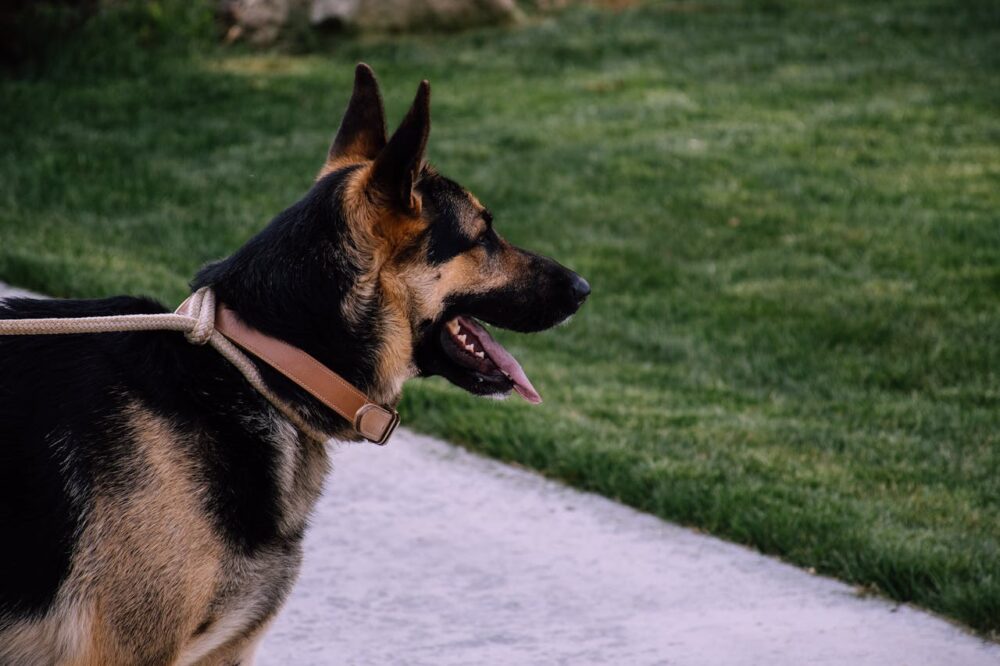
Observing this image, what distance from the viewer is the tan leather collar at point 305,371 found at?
3.12 meters

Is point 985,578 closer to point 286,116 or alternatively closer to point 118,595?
point 118,595

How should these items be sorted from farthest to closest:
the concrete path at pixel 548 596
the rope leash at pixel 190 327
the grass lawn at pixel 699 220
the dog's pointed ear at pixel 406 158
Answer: the grass lawn at pixel 699 220
the concrete path at pixel 548 596
the dog's pointed ear at pixel 406 158
the rope leash at pixel 190 327

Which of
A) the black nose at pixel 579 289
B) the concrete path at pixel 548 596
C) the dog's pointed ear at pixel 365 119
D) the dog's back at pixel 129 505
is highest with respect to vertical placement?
the dog's pointed ear at pixel 365 119

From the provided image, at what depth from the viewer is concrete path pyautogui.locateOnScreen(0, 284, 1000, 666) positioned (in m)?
4.01

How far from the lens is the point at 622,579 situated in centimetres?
455

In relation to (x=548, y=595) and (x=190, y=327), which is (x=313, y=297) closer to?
(x=190, y=327)

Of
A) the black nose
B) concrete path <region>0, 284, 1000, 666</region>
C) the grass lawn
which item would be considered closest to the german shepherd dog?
the black nose

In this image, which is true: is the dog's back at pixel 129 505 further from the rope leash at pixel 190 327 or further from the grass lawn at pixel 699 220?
the grass lawn at pixel 699 220

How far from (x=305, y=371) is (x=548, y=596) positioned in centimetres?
165

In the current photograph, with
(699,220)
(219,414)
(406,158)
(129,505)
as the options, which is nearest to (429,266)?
(406,158)

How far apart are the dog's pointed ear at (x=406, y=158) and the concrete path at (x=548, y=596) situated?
1.51 metres

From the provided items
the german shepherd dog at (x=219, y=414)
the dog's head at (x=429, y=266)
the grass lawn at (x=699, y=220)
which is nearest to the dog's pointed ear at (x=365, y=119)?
the dog's head at (x=429, y=266)

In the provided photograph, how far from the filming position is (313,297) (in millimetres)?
3188

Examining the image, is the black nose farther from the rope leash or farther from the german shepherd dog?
the rope leash
